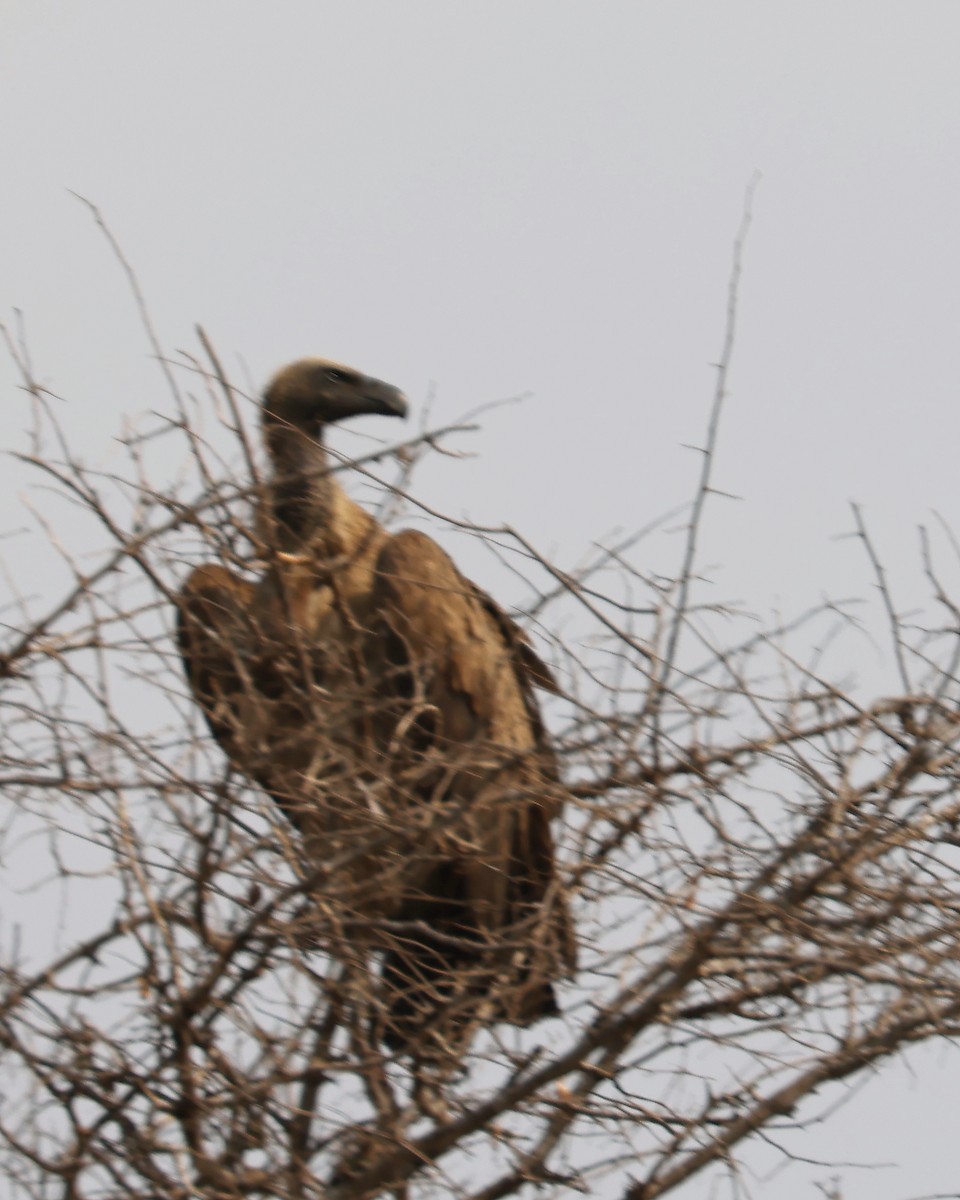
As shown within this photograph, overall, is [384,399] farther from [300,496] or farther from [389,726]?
[389,726]

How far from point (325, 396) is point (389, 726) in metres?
1.65

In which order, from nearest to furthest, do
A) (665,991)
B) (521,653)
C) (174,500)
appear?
1. (665,991)
2. (174,500)
3. (521,653)

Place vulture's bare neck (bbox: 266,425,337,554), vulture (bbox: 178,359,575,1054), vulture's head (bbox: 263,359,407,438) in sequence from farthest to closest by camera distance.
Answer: vulture's head (bbox: 263,359,407,438) < vulture's bare neck (bbox: 266,425,337,554) < vulture (bbox: 178,359,575,1054)

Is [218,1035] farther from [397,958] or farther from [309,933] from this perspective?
[397,958]

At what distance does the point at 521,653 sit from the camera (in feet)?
22.5

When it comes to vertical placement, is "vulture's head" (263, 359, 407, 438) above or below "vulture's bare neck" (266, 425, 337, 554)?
above

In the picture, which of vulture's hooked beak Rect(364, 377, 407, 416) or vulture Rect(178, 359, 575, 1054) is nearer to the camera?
vulture Rect(178, 359, 575, 1054)

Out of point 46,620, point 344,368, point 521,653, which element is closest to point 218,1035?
point 46,620

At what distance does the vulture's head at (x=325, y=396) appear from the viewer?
761 centimetres

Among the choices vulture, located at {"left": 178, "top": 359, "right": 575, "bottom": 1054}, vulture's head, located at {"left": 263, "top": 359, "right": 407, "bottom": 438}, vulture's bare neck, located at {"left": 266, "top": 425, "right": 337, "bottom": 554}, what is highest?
vulture's head, located at {"left": 263, "top": 359, "right": 407, "bottom": 438}

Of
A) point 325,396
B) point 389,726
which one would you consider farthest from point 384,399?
point 389,726

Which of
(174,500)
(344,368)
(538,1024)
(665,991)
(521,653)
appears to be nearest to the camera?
(665,991)

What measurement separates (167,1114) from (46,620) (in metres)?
1.21

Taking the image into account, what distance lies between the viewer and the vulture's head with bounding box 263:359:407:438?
300 inches
